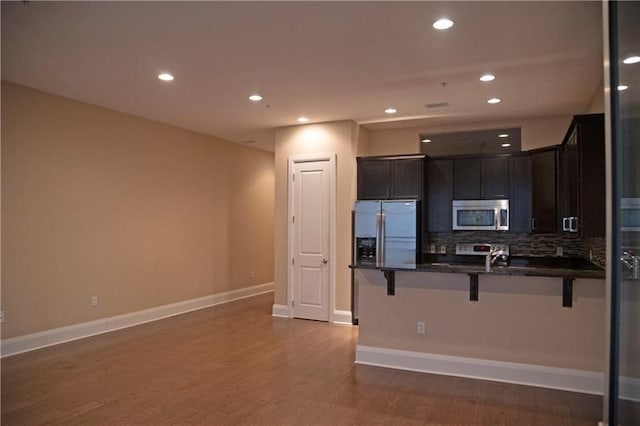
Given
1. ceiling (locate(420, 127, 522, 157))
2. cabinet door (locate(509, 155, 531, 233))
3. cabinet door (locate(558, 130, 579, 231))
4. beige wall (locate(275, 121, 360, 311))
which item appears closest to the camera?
cabinet door (locate(558, 130, 579, 231))

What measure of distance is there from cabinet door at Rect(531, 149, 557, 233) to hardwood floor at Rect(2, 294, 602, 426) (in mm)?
2659

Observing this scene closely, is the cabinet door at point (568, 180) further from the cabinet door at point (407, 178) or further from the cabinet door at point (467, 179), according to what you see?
the cabinet door at point (407, 178)

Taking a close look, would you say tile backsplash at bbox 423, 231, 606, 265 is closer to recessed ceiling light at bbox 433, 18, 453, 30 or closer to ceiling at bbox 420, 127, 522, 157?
ceiling at bbox 420, 127, 522, 157

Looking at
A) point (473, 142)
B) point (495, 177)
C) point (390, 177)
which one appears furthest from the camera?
point (473, 142)

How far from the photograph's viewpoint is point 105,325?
5762mm

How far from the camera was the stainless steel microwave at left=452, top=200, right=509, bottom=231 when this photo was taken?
6242mm

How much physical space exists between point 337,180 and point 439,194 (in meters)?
1.52

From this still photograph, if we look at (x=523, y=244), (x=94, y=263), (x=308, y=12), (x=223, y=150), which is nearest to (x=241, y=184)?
(x=223, y=150)

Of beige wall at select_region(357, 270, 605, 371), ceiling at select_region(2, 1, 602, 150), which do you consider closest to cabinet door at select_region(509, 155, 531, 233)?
ceiling at select_region(2, 1, 602, 150)

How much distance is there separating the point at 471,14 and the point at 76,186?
4.72 m

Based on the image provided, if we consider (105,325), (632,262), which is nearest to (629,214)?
(632,262)

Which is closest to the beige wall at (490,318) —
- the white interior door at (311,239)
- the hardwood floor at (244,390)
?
the hardwood floor at (244,390)

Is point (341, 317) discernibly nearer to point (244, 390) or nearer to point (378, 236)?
point (378, 236)

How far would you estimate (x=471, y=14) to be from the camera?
3207mm
